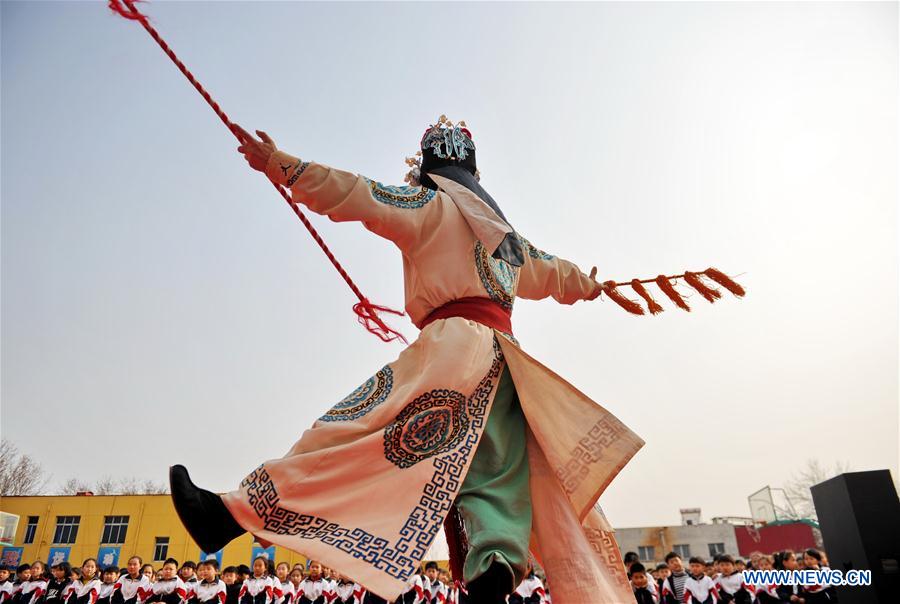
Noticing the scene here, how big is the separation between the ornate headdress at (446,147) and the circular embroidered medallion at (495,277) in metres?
0.75

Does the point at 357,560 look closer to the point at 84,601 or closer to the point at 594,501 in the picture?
the point at 594,501

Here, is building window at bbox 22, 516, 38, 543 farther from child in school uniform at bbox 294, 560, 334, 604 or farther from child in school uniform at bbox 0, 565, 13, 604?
child in school uniform at bbox 294, 560, 334, 604

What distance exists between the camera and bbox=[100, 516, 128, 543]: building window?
72.3 ft

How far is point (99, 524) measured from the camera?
22.1 meters

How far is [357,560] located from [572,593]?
0.77 m

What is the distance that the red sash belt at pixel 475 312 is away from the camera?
9.49ft

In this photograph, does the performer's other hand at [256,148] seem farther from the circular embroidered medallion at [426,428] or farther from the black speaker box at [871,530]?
the black speaker box at [871,530]

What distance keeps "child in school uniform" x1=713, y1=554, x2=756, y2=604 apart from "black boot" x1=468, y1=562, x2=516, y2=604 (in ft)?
25.8

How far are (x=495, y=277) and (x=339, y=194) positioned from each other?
0.82 m

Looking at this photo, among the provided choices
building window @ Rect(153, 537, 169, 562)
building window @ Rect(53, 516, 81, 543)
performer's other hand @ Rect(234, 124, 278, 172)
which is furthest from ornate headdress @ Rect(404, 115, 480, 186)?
building window @ Rect(53, 516, 81, 543)

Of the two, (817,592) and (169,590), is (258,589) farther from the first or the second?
(817,592)

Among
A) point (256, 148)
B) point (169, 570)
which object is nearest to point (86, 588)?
point (169, 570)

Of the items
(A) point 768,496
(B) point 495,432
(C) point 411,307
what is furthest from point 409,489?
(A) point 768,496

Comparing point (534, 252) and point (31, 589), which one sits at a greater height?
point (534, 252)
